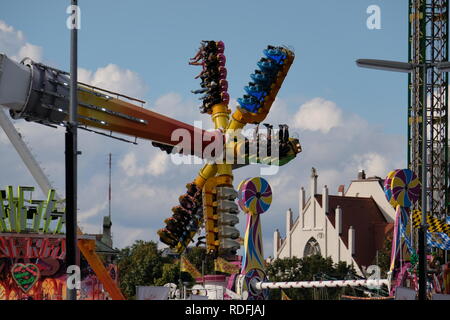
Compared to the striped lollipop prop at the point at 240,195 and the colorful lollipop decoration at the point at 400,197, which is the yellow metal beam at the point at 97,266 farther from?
the colorful lollipop decoration at the point at 400,197

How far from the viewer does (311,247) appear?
11638cm

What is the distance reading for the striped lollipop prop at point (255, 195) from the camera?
154 ft

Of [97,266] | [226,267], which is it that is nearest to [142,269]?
[226,267]

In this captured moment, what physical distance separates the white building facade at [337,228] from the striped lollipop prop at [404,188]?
60109 millimetres

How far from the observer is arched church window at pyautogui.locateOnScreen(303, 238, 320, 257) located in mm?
115375

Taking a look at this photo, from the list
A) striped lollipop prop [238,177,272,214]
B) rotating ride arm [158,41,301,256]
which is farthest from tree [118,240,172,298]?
striped lollipop prop [238,177,272,214]

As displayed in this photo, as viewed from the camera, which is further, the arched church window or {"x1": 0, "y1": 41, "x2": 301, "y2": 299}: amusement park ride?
the arched church window

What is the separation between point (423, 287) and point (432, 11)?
54947 millimetres

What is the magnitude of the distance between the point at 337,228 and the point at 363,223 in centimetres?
711

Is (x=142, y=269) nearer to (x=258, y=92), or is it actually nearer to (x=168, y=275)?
(x=168, y=275)

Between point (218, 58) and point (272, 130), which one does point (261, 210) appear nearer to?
point (272, 130)

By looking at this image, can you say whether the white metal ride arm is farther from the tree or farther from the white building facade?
the white building facade

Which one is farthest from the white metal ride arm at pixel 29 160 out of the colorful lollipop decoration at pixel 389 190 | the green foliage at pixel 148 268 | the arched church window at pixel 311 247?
the arched church window at pixel 311 247
